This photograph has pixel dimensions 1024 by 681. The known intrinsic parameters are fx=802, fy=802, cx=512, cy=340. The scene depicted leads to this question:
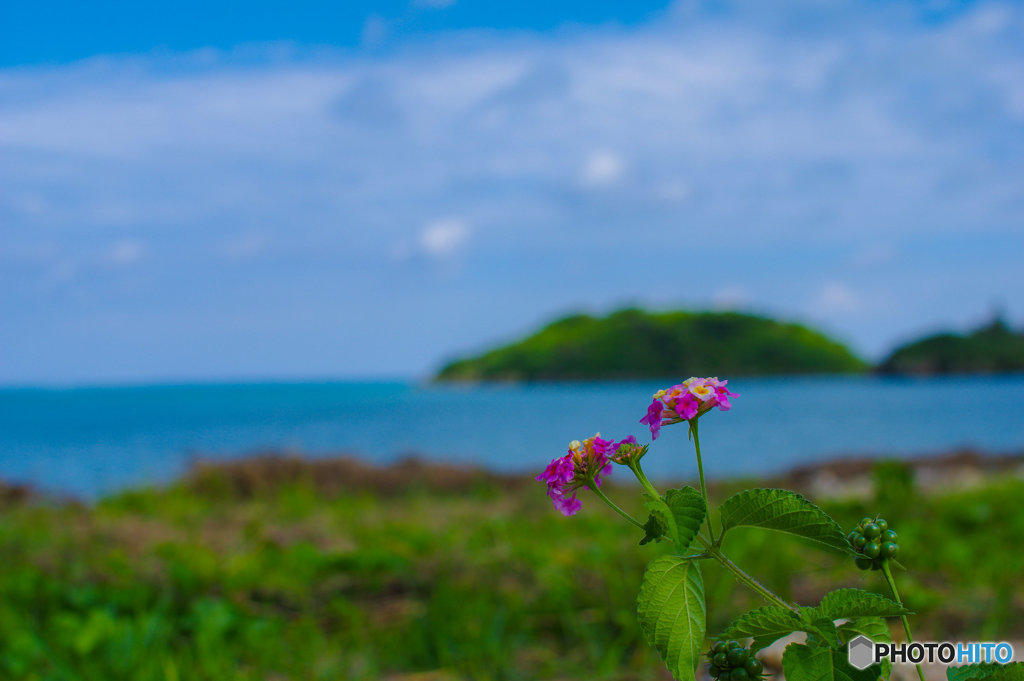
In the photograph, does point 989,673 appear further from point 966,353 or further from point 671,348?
point 966,353

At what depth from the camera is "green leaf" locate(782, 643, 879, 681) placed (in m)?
0.81

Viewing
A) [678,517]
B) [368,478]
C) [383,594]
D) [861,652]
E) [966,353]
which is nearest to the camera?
[678,517]

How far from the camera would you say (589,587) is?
2.74 meters

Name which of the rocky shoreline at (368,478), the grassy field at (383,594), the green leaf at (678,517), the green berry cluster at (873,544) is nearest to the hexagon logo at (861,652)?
the green berry cluster at (873,544)

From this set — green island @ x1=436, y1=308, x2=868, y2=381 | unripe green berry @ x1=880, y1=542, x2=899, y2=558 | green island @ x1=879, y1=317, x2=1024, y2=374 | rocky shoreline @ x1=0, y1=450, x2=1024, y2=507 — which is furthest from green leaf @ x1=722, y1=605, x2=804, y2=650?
green island @ x1=879, y1=317, x2=1024, y2=374

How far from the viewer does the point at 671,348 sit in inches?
1998

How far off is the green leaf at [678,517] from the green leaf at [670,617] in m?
0.05

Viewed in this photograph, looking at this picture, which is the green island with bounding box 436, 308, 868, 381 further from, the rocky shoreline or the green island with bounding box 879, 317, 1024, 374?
the rocky shoreline

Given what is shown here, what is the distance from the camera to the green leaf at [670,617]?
803 millimetres

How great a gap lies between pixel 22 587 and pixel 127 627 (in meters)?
0.72

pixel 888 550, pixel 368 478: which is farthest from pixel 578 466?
pixel 368 478

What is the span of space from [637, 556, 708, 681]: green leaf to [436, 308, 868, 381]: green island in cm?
4742

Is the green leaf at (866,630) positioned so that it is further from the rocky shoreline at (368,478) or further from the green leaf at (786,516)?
the rocky shoreline at (368,478)

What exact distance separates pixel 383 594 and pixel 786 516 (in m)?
2.37
